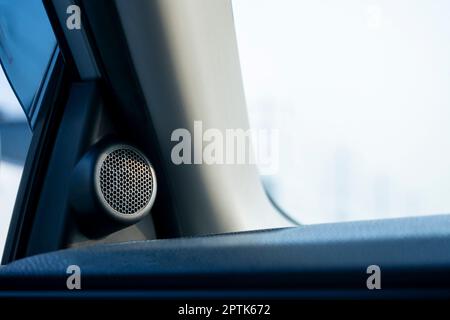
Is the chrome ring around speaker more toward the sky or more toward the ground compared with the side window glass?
more toward the ground

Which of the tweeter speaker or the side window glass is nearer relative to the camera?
the tweeter speaker

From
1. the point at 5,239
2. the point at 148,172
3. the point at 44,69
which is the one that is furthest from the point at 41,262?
the point at 44,69

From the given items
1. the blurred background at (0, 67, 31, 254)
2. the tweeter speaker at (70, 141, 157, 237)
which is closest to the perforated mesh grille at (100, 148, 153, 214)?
the tweeter speaker at (70, 141, 157, 237)

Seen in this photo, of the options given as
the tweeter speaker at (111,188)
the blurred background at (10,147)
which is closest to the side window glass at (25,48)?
the blurred background at (10,147)

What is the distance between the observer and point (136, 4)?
138 centimetres

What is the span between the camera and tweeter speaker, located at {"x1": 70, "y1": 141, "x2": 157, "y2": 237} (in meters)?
1.41

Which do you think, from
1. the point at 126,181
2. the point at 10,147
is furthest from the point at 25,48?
the point at 126,181

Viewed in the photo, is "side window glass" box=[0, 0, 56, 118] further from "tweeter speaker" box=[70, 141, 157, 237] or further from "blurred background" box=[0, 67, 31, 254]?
"tweeter speaker" box=[70, 141, 157, 237]

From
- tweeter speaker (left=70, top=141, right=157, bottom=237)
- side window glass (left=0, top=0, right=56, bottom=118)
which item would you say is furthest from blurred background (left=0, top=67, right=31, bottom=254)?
tweeter speaker (left=70, top=141, right=157, bottom=237)

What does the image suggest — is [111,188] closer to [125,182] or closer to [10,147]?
[125,182]

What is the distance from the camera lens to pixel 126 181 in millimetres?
1465

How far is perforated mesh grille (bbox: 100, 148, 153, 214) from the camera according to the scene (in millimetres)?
1425
